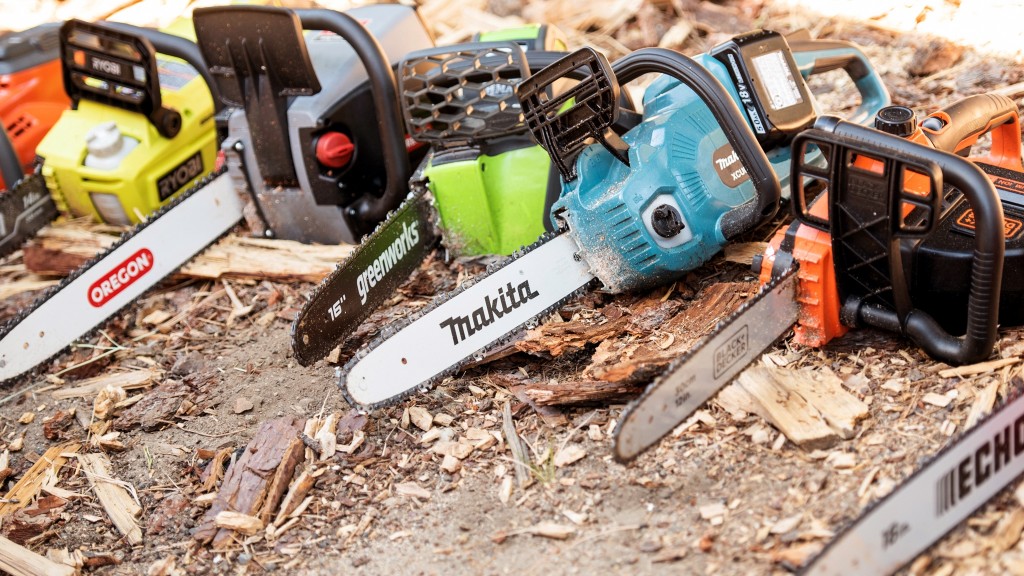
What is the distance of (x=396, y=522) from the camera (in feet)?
9.15

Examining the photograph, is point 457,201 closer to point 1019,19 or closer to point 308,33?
point 308,33

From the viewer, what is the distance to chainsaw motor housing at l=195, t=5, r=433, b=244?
3.75 metres

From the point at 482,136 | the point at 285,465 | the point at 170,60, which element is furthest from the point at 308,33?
the point at 285,465

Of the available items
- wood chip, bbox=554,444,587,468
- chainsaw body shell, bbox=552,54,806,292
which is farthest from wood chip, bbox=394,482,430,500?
chainsaw body shell, bbox=552,54,806,292

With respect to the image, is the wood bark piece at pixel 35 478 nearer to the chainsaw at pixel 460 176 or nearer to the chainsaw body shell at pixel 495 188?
the chainsaw at pixel 460 176

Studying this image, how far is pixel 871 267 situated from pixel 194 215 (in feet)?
8.95

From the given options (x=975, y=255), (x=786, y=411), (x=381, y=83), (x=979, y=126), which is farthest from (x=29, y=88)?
(x=975, y=255)

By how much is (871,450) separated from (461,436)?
120 centimetres

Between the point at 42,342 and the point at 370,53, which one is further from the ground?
the point at 370,53

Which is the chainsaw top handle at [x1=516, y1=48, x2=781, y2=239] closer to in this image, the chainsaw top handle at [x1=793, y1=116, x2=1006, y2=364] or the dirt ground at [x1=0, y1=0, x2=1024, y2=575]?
the chainsaw top handle at [x1=793, y1=116, x2=1006, y2=364]

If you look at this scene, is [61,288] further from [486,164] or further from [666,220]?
[666,220]

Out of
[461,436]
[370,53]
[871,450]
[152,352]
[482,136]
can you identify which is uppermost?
[370,53]

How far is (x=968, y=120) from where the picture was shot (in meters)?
3.00

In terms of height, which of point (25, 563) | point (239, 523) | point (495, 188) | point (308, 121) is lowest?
point (25, 563)
